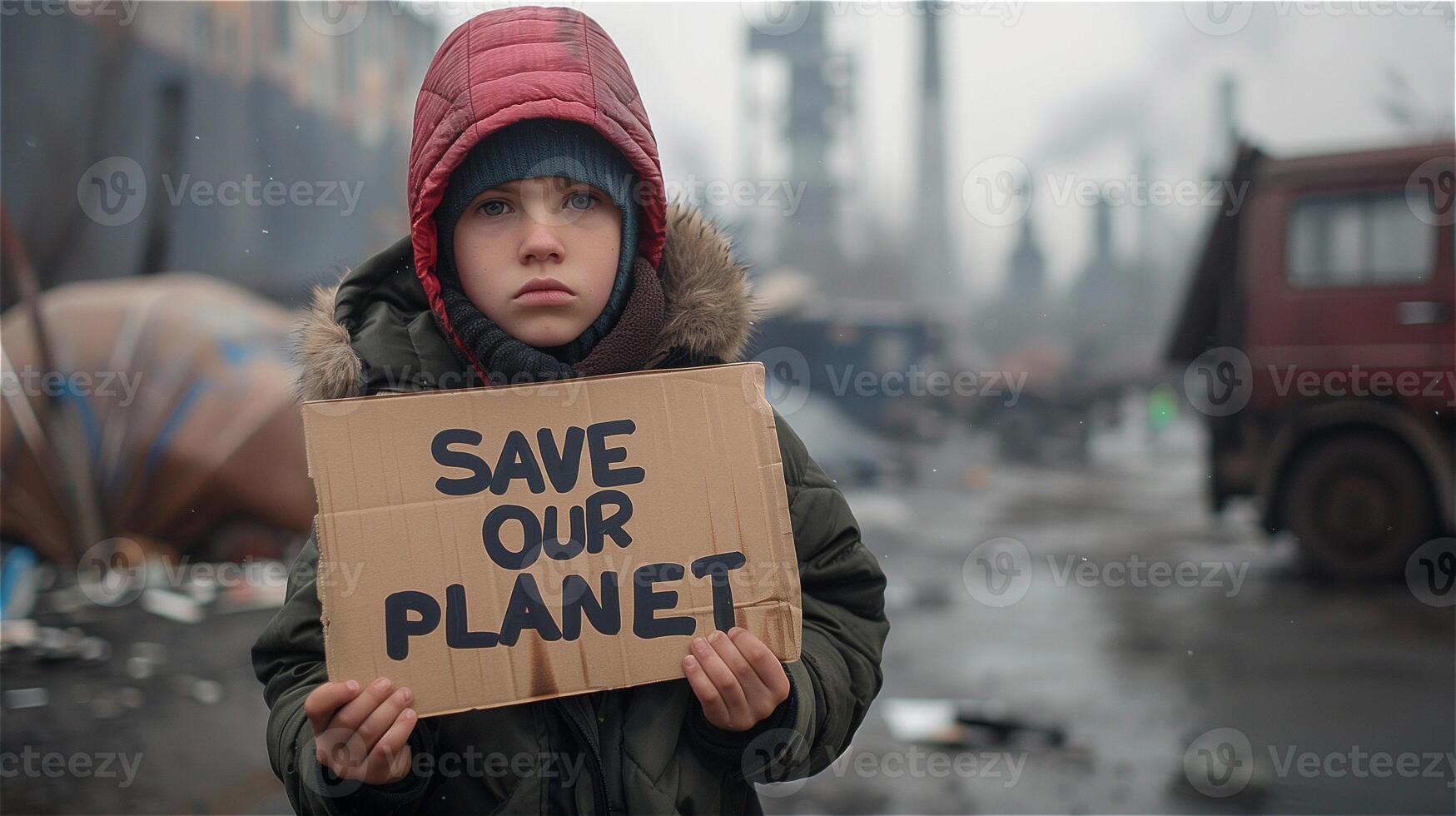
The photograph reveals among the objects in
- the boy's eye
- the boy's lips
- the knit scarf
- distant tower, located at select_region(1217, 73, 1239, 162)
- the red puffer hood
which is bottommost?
the knit scarf

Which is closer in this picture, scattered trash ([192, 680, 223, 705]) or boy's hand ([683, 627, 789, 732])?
boy's hand ([683, 627, 789, 732])

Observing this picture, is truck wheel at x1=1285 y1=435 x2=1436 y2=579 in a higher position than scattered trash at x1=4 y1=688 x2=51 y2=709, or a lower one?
higher

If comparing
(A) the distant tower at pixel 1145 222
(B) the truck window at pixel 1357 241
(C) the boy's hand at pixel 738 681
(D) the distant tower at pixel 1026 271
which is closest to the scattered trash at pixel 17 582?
(C) the boy's hand at pixel 738 681

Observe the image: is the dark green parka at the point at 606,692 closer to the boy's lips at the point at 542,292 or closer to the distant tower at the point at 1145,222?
the boy's lips at the point at 542,292

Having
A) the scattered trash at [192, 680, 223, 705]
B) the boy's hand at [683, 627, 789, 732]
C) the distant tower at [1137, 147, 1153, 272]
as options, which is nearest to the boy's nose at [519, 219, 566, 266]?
the boy's hand at [683, 627, 789, 732]

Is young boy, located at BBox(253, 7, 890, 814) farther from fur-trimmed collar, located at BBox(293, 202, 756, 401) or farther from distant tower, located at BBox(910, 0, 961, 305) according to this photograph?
distant tower, located at BBox(910, 0, 961, 305)

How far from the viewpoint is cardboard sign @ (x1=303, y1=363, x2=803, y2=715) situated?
0.99 meters

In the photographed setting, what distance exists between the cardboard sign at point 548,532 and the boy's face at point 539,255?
78 millimetres

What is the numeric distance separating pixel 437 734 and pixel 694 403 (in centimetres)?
45

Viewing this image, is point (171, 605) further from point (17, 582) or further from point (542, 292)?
point (542, 292)

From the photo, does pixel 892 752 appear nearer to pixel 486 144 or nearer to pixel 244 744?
pixel 244 744

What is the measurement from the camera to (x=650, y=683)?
3.40ft

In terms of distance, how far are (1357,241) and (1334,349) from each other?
47 centimetres

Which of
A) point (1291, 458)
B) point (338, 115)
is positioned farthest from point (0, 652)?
point (1291, 458)
